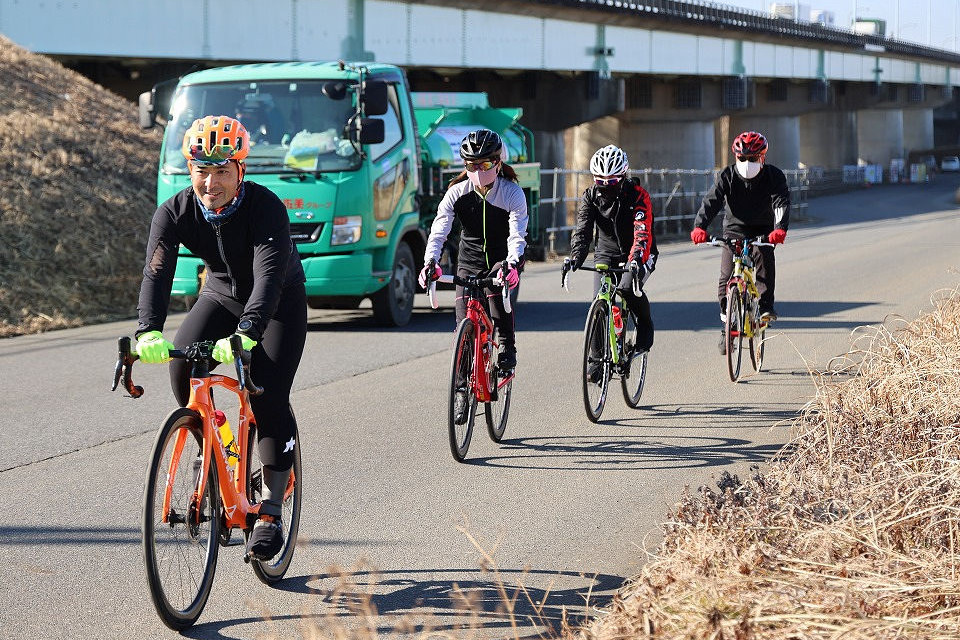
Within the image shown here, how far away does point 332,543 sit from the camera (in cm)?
570

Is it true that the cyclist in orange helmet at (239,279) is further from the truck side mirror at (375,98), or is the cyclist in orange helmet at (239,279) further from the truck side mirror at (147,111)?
the truck side mirror at (147,111)

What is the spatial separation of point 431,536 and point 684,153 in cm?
4737

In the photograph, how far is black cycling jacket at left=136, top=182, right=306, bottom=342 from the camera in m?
4.65


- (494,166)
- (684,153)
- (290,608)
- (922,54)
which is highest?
(922,54)

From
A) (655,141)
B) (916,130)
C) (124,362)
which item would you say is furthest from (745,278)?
(916,130)

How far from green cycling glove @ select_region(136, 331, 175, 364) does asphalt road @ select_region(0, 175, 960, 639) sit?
1015 mm

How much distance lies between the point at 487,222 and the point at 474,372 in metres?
0.98

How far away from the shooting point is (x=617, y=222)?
890 centimetres

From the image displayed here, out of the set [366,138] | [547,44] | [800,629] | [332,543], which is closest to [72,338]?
[366,138]

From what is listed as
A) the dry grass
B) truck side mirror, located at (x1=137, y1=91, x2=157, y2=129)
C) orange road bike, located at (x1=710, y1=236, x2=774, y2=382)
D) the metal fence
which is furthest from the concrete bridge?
orange road bike, located at (x1=710, y1=236, x2=774, y2=382)

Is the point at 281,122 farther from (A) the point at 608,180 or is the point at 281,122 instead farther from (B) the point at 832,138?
(B) the point at 832,138

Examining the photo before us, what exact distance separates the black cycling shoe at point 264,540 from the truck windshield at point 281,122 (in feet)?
27.3

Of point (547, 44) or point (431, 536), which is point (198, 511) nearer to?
point (431, 536)

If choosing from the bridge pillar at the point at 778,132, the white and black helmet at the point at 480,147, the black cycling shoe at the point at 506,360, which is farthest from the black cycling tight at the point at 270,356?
the bridge pillar at the point at 778,132
